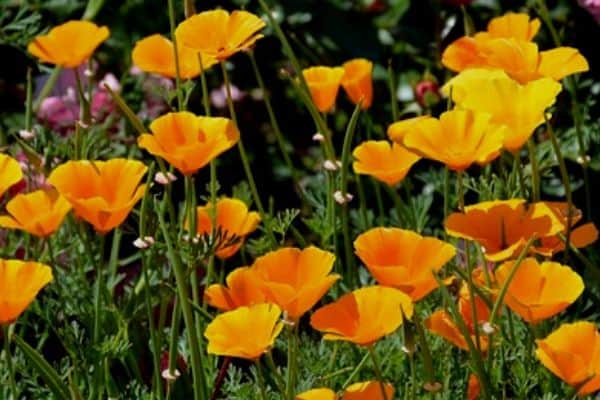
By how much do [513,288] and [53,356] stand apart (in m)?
0.84

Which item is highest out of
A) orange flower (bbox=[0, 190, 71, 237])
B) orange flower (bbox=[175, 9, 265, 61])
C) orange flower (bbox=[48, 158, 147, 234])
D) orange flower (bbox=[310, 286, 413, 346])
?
orange flower (bbox=[175, 9, 265, 61])

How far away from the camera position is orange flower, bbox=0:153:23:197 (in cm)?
138

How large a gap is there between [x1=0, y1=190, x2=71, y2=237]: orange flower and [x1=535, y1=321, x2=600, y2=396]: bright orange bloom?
0.45 m

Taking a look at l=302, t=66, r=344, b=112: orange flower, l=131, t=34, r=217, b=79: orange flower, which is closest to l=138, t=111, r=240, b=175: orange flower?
l=131, t=34, r=217, b=79: orange flower

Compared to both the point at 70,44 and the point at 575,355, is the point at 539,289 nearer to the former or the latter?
the point at 575,355

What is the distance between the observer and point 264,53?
274 centimetres

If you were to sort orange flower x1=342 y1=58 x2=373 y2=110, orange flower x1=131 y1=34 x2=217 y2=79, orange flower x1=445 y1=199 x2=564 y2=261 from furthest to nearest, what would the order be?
orange flower x1=342 y1=58 x2=373 y2=110, orange flower x1=131 y1=34 x2=217 y2=79, orange flower x1=445 y1=199 x2=564 y2=261

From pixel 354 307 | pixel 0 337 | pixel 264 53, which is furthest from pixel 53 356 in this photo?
pixel 264 53

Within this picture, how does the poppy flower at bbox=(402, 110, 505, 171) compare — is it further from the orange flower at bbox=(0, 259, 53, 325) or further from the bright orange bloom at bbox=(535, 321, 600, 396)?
the orange flower at bbox=(0, 259, 53, 325)

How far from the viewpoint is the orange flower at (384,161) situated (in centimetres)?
150

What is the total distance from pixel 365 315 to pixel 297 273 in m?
0.09

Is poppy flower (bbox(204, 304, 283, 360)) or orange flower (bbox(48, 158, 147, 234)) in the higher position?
orange flower (bbox(48, 158, 147, 234))

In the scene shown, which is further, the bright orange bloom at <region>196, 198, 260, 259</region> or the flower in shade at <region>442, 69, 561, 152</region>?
the bright orange bloom at <region>196, 198, 260, 259</region>

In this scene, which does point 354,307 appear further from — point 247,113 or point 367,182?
point 247,113
